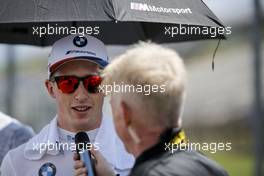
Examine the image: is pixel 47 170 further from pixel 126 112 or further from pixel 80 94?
pixel 126 112

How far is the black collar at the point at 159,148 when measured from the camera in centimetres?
321

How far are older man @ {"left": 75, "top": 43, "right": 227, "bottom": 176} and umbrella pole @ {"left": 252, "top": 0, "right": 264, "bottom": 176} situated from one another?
539 centimetres

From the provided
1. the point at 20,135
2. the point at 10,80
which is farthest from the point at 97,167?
the point at 10,80

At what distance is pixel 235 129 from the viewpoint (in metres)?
17.9

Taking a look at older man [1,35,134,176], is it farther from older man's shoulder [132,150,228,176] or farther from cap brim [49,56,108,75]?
older man's shoulder [132,150,228,176]

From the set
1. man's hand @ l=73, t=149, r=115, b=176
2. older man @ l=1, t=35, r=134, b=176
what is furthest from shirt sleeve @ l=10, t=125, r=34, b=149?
man's hand @ l=73, t=149, r=115, b=176

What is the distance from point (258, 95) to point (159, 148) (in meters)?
5.64

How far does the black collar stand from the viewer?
3.21 m

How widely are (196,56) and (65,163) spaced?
16.4 m

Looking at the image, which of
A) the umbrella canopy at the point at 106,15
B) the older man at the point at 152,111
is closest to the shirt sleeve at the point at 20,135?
the umbrella canopy at the point at 106,15

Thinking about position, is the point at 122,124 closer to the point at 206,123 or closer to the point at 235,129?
the point at 235,129

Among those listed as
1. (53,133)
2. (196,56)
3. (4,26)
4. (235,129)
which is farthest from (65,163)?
(196,56)

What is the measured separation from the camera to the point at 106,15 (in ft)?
13.5

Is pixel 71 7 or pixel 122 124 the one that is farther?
pixel 71 7
